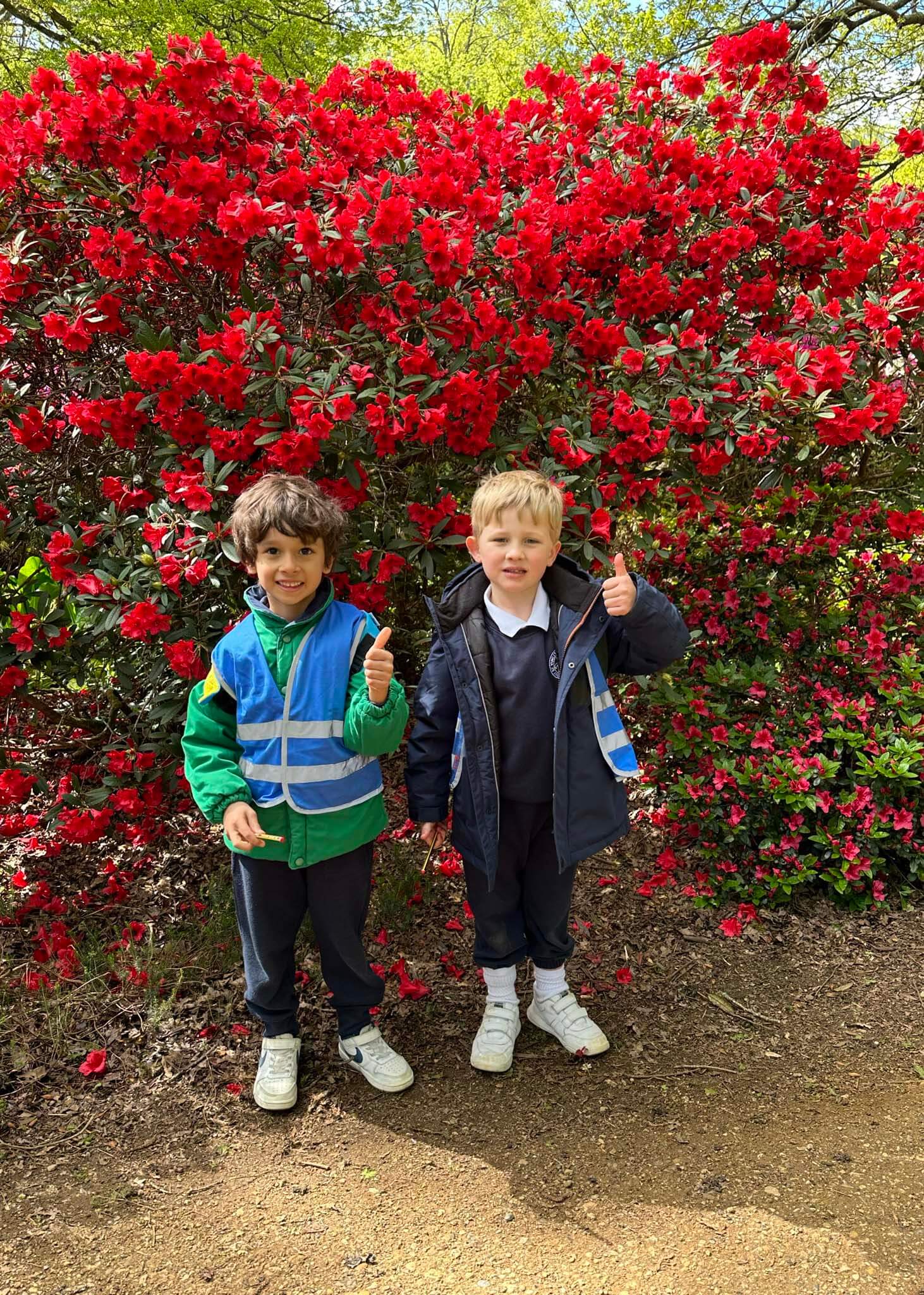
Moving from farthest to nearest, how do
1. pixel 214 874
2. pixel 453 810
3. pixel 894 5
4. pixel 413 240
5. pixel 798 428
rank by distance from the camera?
pixel 894 5 < pixel 214 874 < pixel 798 428 < pixel 413 240 < pixel 453 810

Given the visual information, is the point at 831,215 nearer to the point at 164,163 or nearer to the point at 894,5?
the point at 164,163

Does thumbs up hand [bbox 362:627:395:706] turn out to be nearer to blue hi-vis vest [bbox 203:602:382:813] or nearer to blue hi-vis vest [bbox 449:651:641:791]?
blue hi-vis vest [bbox 203:602:382:813]

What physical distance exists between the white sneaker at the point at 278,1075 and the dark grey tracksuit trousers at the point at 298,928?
1.3 inches

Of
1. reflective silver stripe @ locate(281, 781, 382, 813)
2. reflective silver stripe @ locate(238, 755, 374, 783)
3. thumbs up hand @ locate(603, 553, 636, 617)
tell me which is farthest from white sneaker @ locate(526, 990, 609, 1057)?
thumbs up hand @ locate(603, 553, 636, 617)

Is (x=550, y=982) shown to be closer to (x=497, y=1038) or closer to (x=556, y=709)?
(x=497, y=1038)

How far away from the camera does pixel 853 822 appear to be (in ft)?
Answer: 10.3

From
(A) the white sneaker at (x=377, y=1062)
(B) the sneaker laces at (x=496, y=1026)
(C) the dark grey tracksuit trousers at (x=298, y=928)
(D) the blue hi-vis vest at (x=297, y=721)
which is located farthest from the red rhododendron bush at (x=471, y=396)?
(B) the sneaker laces at (x=496, y=1026)

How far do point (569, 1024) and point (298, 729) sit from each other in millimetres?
1046

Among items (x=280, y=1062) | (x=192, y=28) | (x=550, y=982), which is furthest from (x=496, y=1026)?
(x=192, y=28)

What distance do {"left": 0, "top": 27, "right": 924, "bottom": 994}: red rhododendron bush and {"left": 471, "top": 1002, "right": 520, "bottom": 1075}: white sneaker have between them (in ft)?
3.15

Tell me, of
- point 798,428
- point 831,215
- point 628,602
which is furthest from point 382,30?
point 628,602

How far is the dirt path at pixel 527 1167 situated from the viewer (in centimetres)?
194

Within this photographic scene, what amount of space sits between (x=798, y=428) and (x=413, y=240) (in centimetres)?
119

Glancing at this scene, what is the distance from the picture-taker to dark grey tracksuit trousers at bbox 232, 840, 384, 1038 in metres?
2.34
